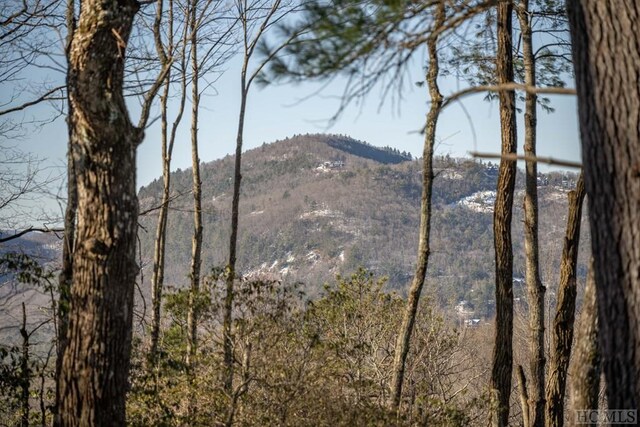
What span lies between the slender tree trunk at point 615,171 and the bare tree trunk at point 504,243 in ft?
12.4

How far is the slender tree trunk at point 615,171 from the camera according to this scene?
2072 mm

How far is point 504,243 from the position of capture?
6066 millimetres

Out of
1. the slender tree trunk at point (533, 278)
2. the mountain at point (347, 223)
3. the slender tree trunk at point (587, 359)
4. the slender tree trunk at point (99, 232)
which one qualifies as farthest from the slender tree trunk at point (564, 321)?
the mountain at point (347, 223)

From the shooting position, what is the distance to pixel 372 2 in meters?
3.44

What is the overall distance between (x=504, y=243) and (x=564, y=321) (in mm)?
818

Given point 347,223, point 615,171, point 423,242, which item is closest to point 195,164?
point 423,242

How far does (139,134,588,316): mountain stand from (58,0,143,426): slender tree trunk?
110 m

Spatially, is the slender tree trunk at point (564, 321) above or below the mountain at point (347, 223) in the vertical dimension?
below

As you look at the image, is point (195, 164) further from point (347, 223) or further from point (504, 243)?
point (347, 223)

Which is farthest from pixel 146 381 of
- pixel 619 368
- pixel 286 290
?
pixel 619 368

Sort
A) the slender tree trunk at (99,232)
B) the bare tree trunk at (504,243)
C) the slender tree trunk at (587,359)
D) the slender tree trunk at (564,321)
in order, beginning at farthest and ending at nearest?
the bare tree trunk at (504,243) < the slender tree trunk at (564,321) < the slender tree trunk at (587,359) < the slender tree trunk at (99,232)

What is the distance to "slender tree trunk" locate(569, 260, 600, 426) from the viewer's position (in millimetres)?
3537

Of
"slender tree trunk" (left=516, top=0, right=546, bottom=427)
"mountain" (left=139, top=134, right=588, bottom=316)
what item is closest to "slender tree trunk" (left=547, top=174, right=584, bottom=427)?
"slender tree trunk" (left=516, top=0, right=546, bottom=427)

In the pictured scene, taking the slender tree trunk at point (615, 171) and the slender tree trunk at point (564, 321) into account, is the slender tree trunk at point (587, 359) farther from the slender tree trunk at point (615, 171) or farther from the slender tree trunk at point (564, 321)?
the slender tree trunk at point (564, 321)
